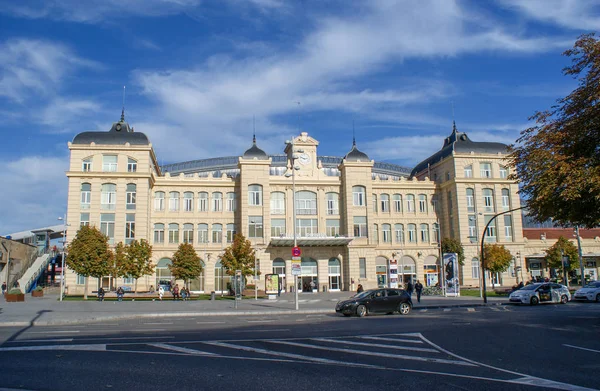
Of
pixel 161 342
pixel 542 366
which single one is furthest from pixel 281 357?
pixel 542 366

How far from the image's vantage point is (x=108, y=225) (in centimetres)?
5350

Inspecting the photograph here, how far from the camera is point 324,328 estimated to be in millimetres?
18500

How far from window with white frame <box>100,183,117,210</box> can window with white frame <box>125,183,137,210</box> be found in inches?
55.0

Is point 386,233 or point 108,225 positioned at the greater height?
point 108,225

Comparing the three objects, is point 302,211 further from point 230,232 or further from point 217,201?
point 217,201

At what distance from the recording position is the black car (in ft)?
83.6

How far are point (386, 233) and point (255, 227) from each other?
1751 cm

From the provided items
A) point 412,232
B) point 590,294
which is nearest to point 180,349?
point 590,294

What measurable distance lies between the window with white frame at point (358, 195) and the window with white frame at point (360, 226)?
68.7 inches

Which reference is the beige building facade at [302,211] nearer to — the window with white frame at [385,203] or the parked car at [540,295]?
the window with white frame at [385,203]

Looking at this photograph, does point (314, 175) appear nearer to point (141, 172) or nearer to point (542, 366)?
point (141, 172)

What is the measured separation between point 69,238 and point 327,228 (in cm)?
2943

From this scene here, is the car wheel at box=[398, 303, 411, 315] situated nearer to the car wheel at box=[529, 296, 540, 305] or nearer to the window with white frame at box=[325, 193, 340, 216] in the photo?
the car wheel at box=[529, 296, 540, 305]

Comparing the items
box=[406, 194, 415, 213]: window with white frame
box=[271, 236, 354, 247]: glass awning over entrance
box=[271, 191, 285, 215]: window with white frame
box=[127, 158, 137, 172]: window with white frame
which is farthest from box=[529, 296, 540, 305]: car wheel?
box=[127, 158, 137, 172]: window with white frame
